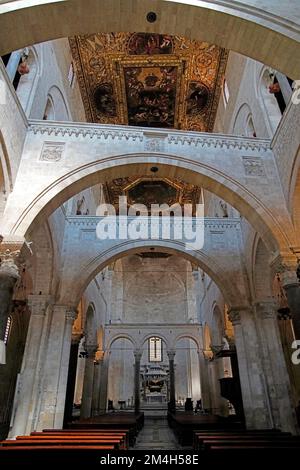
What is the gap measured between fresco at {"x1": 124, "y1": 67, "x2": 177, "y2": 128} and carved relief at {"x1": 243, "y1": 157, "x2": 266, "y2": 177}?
772 centimetres

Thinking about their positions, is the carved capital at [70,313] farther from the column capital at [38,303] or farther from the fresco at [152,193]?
the fresco at [152,193]

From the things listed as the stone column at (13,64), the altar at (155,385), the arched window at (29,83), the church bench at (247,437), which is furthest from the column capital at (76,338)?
the altar at (155,385)

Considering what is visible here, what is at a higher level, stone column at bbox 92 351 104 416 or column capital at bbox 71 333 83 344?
column capital at bbox 71 333 83 344

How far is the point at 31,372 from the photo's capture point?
942cm

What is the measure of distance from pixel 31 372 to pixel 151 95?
→ 12795 millimetres

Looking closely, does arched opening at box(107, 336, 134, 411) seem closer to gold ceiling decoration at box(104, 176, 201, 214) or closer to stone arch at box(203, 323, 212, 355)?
stone arch at box(203, 323, 212, 355)

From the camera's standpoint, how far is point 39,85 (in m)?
9.73

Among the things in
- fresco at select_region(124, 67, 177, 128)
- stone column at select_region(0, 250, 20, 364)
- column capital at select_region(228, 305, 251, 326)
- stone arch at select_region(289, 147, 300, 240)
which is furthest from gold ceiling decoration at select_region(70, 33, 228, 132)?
stone column at select_region(0, 250, 20, 364)

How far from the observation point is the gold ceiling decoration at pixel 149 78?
1323cm

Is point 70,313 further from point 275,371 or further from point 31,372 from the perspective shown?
point 275,371

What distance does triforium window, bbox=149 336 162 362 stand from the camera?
2619 centimetres
